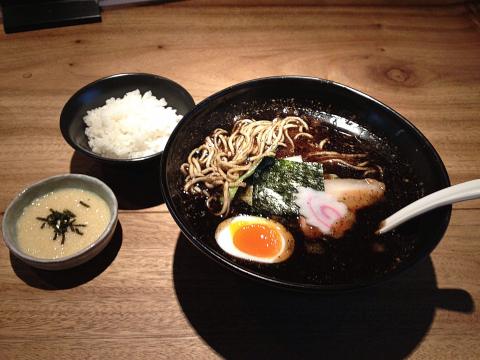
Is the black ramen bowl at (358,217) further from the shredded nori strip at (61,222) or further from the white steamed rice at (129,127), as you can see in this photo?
the shredded nori strip at (61,222)

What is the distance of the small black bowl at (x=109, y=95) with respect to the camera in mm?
1646

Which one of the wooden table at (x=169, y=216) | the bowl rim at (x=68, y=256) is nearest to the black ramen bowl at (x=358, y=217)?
the wooden table at (x=169, y=216)

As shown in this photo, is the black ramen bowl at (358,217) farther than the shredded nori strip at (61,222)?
No

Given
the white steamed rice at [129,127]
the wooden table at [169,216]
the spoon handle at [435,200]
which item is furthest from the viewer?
the white steamed rice at [129,127]

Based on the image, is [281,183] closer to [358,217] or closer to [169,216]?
[358,217]

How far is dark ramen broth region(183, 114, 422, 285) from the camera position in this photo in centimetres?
124

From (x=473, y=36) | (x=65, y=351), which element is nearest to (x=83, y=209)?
(x=65, y=351)

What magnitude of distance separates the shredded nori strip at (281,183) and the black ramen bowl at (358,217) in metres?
0.16

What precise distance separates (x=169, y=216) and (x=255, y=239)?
1.36 ft

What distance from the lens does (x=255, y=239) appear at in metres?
1.33

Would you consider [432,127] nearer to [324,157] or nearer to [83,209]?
[324,157]

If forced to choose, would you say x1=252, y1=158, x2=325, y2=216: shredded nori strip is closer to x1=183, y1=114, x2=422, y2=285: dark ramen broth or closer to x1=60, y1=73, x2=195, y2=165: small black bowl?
x1=183, y1=114, x2=422, y2=285: dark ramen broth

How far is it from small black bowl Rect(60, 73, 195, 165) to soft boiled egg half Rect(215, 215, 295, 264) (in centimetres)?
66

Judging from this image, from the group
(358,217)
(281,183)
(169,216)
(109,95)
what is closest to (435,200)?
(358,217)
